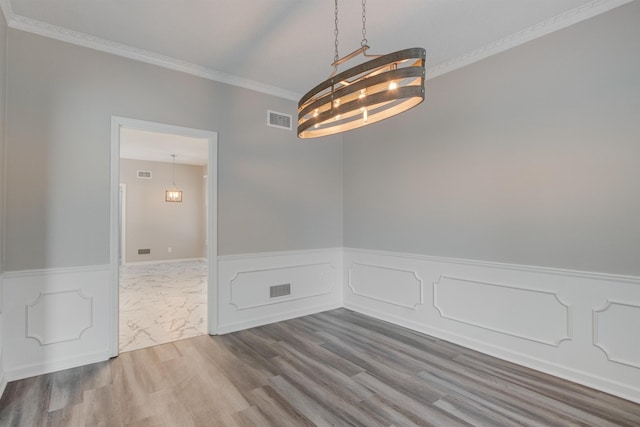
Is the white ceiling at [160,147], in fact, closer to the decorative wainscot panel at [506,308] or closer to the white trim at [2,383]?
the white trim at [2,383]

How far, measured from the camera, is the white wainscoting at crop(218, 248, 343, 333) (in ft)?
12.5

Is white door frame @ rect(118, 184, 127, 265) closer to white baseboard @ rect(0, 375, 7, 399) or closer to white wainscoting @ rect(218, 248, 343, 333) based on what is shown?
white wainscoting @ rect(218, 248, 343, 333)

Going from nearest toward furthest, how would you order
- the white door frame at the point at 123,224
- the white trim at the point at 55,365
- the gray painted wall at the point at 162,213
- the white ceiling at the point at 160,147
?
the white trim at the point at 55,365
the white ceiling at the point at 160,147
the white door frame at the point at 123,224
the gray painted wall at the point at 162,213

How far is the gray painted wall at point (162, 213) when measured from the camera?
8.60 m

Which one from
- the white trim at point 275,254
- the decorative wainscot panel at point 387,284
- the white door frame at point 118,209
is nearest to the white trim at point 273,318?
the white door frame at point 118,209

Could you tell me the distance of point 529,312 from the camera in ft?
9.55

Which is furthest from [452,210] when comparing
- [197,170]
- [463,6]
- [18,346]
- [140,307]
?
[197,170]

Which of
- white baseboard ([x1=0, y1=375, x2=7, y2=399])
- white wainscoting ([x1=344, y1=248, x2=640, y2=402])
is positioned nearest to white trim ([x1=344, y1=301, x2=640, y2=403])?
white wainscoting ([x1=344, y1=248, x2=640, y2=402])

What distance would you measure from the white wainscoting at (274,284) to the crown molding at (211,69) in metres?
2.19

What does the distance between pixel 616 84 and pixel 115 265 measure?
15.3 ft

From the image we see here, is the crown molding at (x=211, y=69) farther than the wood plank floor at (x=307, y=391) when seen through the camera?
Yes

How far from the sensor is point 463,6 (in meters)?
2.56

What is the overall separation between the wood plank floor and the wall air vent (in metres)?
0.83

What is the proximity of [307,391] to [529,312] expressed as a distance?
83.7 inches
